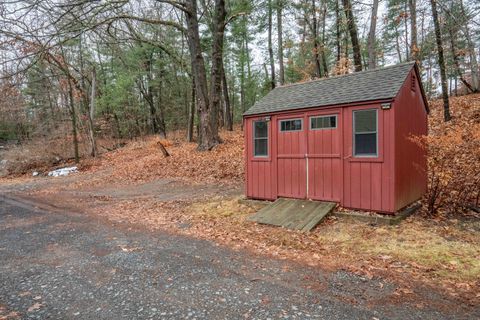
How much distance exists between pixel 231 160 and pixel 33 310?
32.8 feet

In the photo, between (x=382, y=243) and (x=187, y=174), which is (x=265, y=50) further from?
(x=382, y=243)

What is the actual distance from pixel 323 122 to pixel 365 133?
0.96m

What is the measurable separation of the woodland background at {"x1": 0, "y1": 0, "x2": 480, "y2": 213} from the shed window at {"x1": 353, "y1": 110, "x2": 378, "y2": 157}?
5.01 feet

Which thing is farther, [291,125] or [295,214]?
[291,125]

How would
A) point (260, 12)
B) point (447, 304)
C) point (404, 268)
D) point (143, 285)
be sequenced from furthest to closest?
point (260, 12) → point (404, 268) → point (143, 285) → point (447, 304)

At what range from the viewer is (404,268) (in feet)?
Answer: 13.9

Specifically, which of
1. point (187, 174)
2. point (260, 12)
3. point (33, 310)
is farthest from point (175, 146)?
point (33, 310)

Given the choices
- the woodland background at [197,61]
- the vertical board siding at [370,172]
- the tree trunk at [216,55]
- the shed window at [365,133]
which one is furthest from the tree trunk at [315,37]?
the vertical board siding at [370,172]

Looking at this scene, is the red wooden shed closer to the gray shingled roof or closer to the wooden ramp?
the gray shingled roof

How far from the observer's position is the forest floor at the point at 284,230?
160 inches

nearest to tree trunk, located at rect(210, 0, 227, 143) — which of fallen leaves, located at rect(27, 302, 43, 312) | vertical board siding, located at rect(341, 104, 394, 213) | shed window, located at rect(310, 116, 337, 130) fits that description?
shed window, located at rect(310, 116, 337, 130)

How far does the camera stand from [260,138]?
809 centimetres

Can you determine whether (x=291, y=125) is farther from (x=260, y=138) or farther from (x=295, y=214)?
(x=295, y=214)

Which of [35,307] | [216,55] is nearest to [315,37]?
[216,55]
